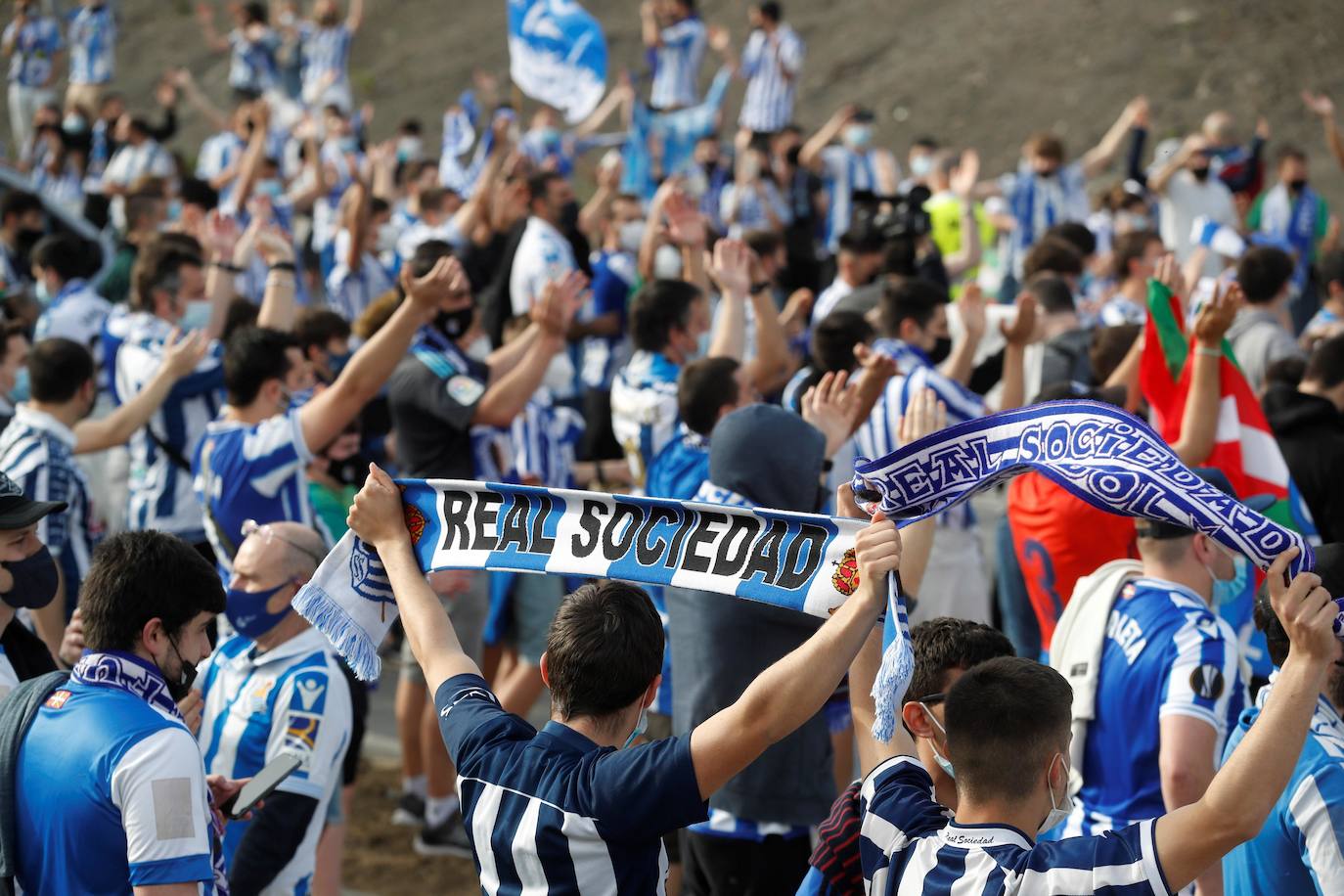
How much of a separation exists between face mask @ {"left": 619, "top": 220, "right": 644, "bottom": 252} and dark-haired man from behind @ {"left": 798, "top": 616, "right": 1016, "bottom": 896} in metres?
8.58

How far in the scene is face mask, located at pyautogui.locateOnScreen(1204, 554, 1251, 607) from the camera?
4867 mm

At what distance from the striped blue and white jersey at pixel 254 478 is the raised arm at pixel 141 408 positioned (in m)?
0.65

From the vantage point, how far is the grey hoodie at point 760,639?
4.57m

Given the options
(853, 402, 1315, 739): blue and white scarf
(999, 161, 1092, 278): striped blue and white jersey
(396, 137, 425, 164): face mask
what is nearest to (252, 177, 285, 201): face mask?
(396, 137, 425, 164): face mask

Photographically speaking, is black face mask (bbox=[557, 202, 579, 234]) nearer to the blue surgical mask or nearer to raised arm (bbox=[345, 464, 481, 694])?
the blue surgical mask

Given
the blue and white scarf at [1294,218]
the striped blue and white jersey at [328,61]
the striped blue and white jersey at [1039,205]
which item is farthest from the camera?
the striped blue and white jersey at [328,61]

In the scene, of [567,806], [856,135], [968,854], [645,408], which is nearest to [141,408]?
[645,408]

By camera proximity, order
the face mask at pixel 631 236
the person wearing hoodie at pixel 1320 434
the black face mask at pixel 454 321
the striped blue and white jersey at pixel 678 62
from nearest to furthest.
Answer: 1. the person wearing hoodie at pixel 1320 434
2. the black face mask at pixel 454 321
3. the face mask at pixel 631 236
4. the striped blue and white jersey at pixel 678 62

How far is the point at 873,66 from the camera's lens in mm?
26250

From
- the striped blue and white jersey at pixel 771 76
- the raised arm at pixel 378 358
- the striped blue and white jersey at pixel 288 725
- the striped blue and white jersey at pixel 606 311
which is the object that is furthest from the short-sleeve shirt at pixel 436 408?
the striped blue and white jersey at pixel 771 76

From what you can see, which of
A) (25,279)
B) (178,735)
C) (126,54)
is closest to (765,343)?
(178,735)

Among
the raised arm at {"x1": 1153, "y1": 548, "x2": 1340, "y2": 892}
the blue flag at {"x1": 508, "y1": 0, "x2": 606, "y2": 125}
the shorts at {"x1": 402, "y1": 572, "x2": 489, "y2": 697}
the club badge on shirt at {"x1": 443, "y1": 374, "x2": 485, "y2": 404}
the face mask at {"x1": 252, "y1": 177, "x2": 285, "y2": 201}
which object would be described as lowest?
the shorts at {"x1": 402, "y1": 572, "x2": 489, "y2": 697}

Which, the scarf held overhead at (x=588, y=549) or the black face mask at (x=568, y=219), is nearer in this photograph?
the scarf held overhead at (x=588, y=549)

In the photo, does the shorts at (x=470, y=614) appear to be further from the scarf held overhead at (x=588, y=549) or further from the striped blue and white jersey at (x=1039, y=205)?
the striped blue and white jersey at (x=1039, y=205)
